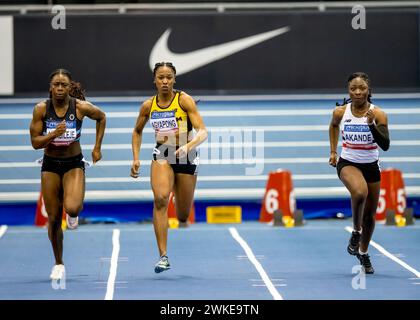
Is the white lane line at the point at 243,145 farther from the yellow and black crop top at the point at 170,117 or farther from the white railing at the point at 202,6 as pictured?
the yellow and black crop top at the point at 170,117

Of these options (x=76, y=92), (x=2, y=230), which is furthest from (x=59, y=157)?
(x=2, y=230)

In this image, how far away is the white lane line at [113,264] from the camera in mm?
11262

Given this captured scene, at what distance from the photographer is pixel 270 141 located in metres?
19.6

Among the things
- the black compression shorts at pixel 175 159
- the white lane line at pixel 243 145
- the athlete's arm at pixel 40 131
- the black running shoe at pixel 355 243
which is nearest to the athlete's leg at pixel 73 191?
the athlete's arm at pixel 40 131

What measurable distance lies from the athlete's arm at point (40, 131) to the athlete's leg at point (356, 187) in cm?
317

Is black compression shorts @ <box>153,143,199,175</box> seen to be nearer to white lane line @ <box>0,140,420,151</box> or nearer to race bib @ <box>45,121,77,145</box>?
race bib @ <box>45,121,77,145</box>

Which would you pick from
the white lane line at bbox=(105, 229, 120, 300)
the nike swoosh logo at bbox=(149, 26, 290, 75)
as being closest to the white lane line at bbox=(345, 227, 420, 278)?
the white lane line at bbox=(105, 229, 120, 300)

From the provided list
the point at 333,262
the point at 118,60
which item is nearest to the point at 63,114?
the point at 333,262

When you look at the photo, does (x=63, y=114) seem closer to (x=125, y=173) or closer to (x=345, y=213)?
(x=125, y=173)

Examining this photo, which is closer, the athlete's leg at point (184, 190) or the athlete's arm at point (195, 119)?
the athlete's arm at point (195, 119)

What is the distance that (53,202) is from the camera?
12055 millimetres

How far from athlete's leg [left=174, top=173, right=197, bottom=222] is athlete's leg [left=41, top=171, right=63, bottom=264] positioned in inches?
52.2

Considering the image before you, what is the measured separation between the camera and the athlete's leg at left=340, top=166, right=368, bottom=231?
486 inches

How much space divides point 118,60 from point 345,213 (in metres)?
4.76
